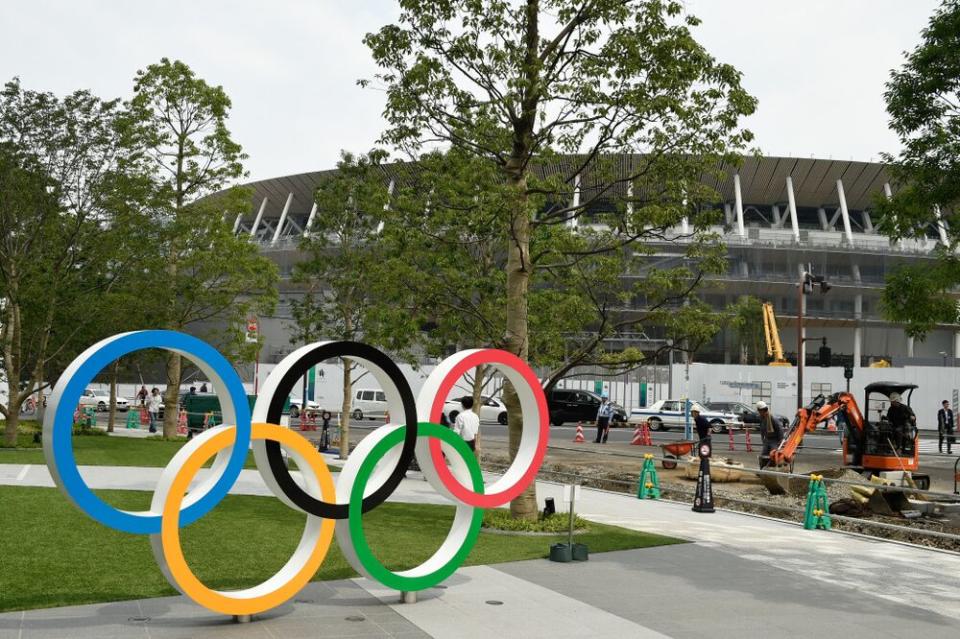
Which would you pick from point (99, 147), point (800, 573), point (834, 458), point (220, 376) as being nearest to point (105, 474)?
point (99, 147)

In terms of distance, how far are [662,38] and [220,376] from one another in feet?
27.9

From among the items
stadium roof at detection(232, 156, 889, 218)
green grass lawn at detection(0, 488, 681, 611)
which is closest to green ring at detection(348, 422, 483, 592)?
green grass lawn at detection(0, 488, 681, 611)

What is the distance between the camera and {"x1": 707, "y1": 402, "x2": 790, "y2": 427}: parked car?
46.0 meters

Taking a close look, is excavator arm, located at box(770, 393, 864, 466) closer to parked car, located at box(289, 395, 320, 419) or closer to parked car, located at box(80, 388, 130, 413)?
parked car, located at box(289, 395, 320, 419)

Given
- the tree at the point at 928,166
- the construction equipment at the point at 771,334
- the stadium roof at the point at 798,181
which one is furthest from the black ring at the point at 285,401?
the stadium roof at the point at 798,181

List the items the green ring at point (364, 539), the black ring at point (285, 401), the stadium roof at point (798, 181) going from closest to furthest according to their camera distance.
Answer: the black ring at point (285, 401) → the green ring at point (364, 539) → the stadium roof at point (798, 181)

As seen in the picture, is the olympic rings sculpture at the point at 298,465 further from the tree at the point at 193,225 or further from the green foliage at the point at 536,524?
the tree at the point at 193,225

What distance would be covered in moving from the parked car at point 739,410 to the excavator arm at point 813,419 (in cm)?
2513

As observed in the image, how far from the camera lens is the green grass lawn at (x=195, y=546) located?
9016 millimetres

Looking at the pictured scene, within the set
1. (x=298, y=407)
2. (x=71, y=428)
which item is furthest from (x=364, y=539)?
(x=298, y=407)

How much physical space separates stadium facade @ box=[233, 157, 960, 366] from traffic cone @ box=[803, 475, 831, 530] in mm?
48534

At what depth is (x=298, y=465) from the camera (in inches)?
332

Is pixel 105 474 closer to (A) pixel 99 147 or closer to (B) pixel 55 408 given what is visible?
(A) pixel 99 147

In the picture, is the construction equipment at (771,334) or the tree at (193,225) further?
the construction equipment at (771,334)
